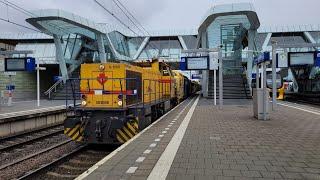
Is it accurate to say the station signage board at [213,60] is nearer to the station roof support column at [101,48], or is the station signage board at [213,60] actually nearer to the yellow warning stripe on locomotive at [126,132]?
the yellow warning stripe on locomotive at [126,132]

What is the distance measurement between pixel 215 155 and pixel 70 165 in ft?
14.4

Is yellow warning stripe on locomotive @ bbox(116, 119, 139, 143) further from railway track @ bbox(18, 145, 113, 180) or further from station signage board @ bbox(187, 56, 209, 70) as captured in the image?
station signage board @ bbox(187, 56, 209, 70)

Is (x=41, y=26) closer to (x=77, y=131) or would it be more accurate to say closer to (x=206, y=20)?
(x=206, y=20)

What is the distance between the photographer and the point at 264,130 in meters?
14.3

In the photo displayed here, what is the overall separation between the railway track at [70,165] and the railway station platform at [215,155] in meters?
1.39

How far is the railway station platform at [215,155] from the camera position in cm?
765

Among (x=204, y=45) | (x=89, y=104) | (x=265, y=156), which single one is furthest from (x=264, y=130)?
(x=204, y=45)

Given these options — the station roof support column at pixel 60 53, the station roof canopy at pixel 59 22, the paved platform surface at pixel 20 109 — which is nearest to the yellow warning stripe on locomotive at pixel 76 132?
the paved platform surface at pixel 20 109

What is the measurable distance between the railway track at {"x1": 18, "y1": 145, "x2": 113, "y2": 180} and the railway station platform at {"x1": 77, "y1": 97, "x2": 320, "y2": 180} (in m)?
1.39

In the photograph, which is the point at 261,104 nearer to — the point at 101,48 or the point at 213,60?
the point at 213,60

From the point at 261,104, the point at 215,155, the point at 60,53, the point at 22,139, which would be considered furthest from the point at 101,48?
the point at 215,155

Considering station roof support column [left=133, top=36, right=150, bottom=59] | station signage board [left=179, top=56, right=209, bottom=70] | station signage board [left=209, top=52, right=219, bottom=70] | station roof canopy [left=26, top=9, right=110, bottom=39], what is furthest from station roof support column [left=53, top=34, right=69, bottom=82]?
station roof support column [left=133, top=36, right=150, bottom=59]

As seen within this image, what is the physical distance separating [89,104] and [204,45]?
33409 mm

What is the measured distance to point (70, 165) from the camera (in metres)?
11.6
